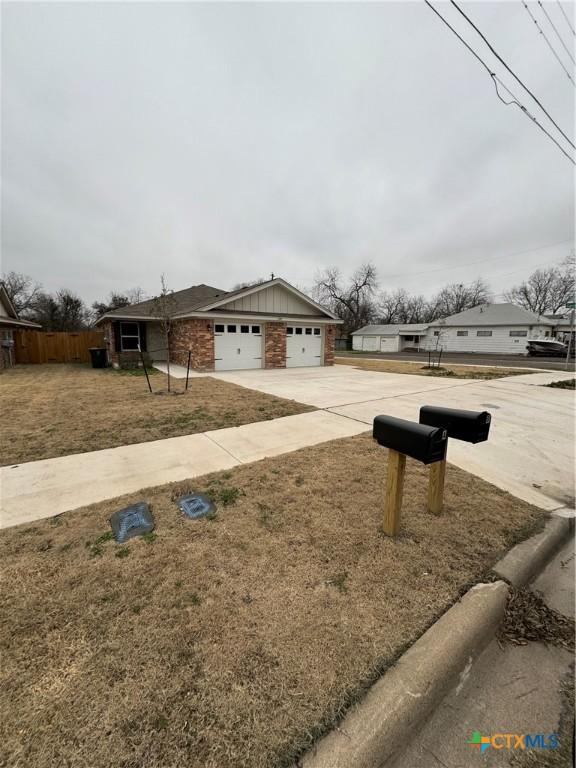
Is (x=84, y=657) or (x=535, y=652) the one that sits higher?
Result: (x=84, y=657)

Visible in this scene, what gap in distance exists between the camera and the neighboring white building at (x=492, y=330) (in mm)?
30578

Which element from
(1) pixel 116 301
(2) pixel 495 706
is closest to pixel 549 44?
(2) pixel 495 706

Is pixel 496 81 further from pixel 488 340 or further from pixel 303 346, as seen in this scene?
pixel 488 340

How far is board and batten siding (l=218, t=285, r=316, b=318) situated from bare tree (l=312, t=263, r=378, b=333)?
31.5m

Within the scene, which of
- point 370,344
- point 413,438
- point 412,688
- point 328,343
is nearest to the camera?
point 412,688

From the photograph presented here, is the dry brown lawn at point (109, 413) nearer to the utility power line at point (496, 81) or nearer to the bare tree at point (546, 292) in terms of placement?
the utility power line at point (496, 81)

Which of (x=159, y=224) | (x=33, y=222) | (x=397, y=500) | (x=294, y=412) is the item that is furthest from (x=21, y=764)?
(x=33, y=222)

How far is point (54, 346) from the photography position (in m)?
17.3

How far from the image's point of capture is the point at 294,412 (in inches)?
250

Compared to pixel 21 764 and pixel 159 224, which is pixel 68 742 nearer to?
pixel 21 764

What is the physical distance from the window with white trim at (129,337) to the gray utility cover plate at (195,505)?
13651mm

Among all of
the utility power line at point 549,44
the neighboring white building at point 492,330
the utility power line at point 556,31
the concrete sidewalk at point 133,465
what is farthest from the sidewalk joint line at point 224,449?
the neighboring white building at point 492,330

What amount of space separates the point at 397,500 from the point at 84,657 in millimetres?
2053

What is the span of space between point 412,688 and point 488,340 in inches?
1497
